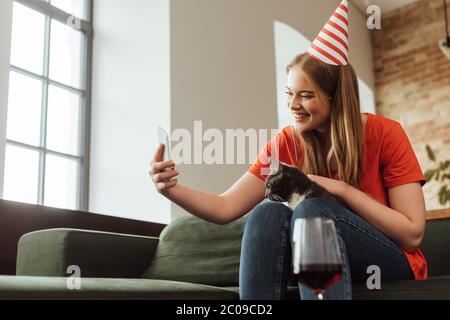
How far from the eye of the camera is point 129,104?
3.05 metres

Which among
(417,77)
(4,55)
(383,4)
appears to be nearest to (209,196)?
(4,55)

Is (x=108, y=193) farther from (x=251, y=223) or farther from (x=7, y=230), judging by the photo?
(x=251, y=223)

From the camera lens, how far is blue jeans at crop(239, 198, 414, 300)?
44.5 inches

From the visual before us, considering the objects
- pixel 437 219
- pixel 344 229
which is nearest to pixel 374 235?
pixel 344 229

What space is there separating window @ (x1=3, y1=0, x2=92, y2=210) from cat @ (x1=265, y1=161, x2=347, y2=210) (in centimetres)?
176

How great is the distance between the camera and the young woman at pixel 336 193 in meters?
1.15

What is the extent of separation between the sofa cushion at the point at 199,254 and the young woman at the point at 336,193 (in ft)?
1.64

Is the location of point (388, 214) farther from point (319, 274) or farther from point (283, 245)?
point (319, 274)

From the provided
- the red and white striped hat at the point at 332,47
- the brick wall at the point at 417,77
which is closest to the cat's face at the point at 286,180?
the red and white striped hat at the point at 332,47

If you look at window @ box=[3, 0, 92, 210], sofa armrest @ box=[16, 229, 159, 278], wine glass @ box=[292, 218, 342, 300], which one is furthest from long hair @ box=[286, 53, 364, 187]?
window @ box=[3, 0, 92, 210]

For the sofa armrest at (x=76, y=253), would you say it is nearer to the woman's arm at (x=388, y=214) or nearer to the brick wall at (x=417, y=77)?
the woman's arm at (x=388, y=214)

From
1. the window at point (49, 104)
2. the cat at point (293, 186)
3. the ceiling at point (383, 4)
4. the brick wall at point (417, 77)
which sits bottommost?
the cat at point (293, 186)

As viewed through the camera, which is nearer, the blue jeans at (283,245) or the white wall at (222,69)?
A: the blue jeans at (283,245)

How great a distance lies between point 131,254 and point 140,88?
1.31m
